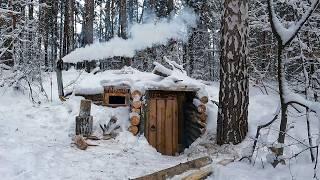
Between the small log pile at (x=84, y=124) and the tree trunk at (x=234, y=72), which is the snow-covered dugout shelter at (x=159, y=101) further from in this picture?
the tree trunk at (x=234, y=72)

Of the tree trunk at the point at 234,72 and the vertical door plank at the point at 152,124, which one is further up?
the tree trunk at the point at 234,72

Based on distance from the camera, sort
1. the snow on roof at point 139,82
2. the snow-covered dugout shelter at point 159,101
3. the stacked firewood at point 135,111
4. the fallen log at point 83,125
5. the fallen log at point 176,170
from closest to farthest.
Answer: the fallen log at point 176,170 < the fallen log at point 83,125 < the stacked firewood at point 135,111 < the snow-covered dugout shelter at point 159,101 < the snow on roof at point 139,82

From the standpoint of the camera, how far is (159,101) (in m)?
9.63

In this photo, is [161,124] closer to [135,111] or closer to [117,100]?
[135,111]

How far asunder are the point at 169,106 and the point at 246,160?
14.0ft

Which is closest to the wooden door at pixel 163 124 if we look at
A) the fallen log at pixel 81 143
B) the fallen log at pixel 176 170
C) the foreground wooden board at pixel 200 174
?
the fallen log at pixel 81 143

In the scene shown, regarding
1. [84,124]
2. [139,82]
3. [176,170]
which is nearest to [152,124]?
[139,82]

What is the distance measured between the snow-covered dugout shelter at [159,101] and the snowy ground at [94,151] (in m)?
0.37

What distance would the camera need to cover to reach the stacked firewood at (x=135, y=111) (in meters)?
8.67

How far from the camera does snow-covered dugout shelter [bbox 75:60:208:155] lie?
29.4 ft

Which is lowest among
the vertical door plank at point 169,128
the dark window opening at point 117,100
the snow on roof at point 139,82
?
the vertical door plank at point 169,128

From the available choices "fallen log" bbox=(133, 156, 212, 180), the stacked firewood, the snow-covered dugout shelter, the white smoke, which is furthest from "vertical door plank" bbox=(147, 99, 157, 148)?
"fallen log" bbox=(133, 156, 212, 180)

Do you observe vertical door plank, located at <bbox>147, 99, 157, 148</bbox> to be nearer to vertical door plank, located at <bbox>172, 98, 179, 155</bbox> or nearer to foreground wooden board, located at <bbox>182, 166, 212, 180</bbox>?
vertical door plank, located at <bbox>172, 98, 179, 155</bbox>

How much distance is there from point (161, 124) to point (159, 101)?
58 cm
